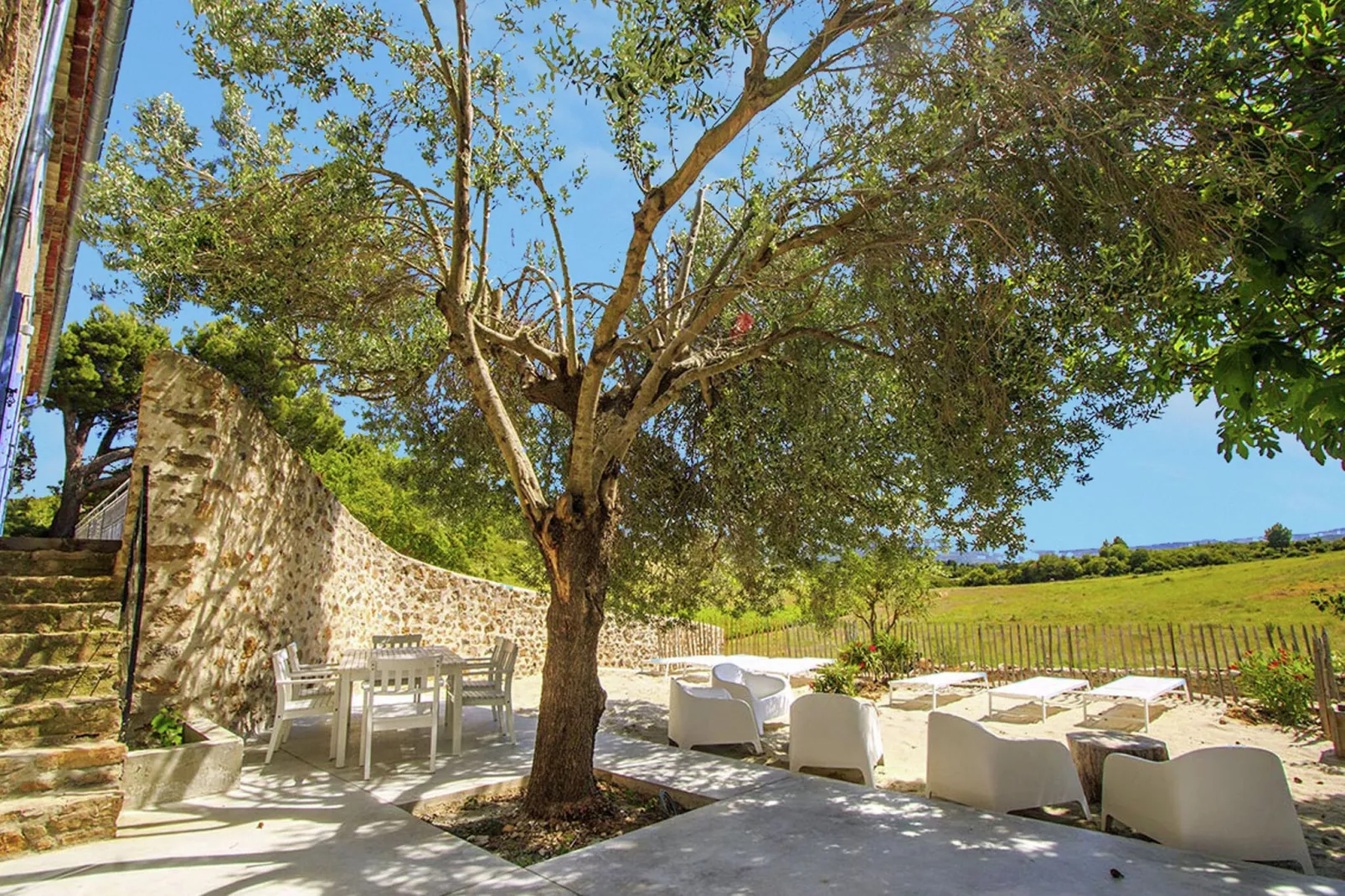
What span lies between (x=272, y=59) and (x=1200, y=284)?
7.10 metres

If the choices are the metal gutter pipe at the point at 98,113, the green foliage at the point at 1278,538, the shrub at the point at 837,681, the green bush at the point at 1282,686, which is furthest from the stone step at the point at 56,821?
the green foliage at the point at 1278,538

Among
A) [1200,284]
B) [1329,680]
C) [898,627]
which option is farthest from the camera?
[898,627]

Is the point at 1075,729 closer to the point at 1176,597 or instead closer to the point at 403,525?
the point at 403,525

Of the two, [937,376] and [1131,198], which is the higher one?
[1131,198]

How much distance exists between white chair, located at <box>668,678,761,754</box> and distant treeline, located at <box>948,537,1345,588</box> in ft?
46.6

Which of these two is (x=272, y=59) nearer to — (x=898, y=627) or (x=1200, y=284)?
(x=1200, y=284)

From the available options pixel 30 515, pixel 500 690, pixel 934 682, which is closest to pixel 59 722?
pixel 500 690

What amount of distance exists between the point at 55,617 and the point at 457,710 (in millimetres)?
3091

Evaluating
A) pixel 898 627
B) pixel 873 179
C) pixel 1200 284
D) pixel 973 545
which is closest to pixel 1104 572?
pixel 898 627

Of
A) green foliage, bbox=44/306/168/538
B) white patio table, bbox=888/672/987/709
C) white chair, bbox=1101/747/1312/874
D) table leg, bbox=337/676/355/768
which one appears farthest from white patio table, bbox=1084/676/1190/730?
green foliage, bbox=44/306/168/538

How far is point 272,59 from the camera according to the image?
575 cm

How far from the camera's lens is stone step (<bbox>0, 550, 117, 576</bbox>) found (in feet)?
19.3

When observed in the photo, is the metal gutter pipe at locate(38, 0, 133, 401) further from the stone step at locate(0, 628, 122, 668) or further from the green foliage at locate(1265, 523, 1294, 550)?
the green foliage at locate(1265, 523, 1294, 550)

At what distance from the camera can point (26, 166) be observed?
3105 mm
